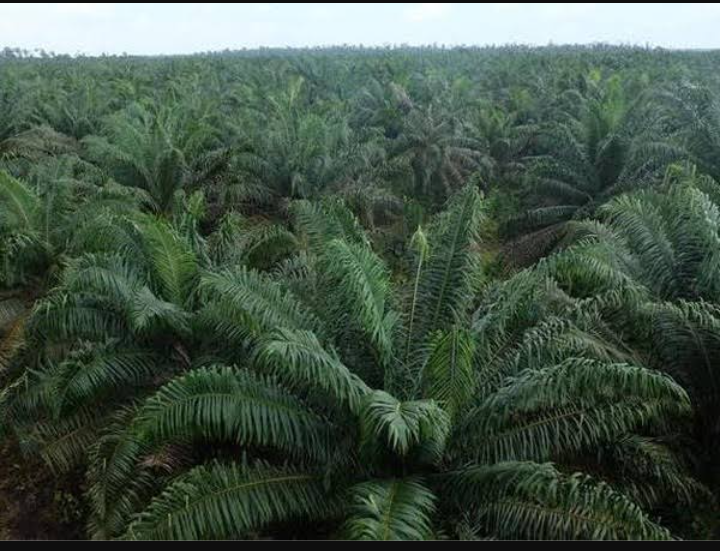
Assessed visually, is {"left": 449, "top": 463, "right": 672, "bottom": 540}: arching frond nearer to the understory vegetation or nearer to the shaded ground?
the understory vegetation

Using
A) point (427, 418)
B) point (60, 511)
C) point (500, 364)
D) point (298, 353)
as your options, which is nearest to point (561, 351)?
point (500, 364)

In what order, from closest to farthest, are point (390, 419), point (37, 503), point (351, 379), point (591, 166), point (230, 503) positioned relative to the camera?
point (390, 419) → point (230, 503) → point (351, 379) → point (37, 503) → point (591, 166)

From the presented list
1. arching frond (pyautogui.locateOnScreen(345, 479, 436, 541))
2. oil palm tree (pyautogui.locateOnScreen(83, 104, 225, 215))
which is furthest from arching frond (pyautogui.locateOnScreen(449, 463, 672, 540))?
oil palm tree (pyautogui.locateOnScreen(83, 104, 225, 215))

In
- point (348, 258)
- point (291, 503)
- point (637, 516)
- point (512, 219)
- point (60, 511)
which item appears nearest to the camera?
point (637, 516)

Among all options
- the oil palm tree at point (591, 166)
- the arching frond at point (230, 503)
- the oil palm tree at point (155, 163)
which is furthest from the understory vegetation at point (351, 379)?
the oil palm tree at point (155, 163)

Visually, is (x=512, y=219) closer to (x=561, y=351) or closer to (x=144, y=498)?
(x=561, y=351)

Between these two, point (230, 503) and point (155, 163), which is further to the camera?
point (155, 163)

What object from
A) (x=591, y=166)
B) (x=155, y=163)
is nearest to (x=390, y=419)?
(x=155, y=163)

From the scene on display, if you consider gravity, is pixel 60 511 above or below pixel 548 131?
below

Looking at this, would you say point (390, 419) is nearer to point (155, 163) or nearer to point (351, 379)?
point (351, 379)
